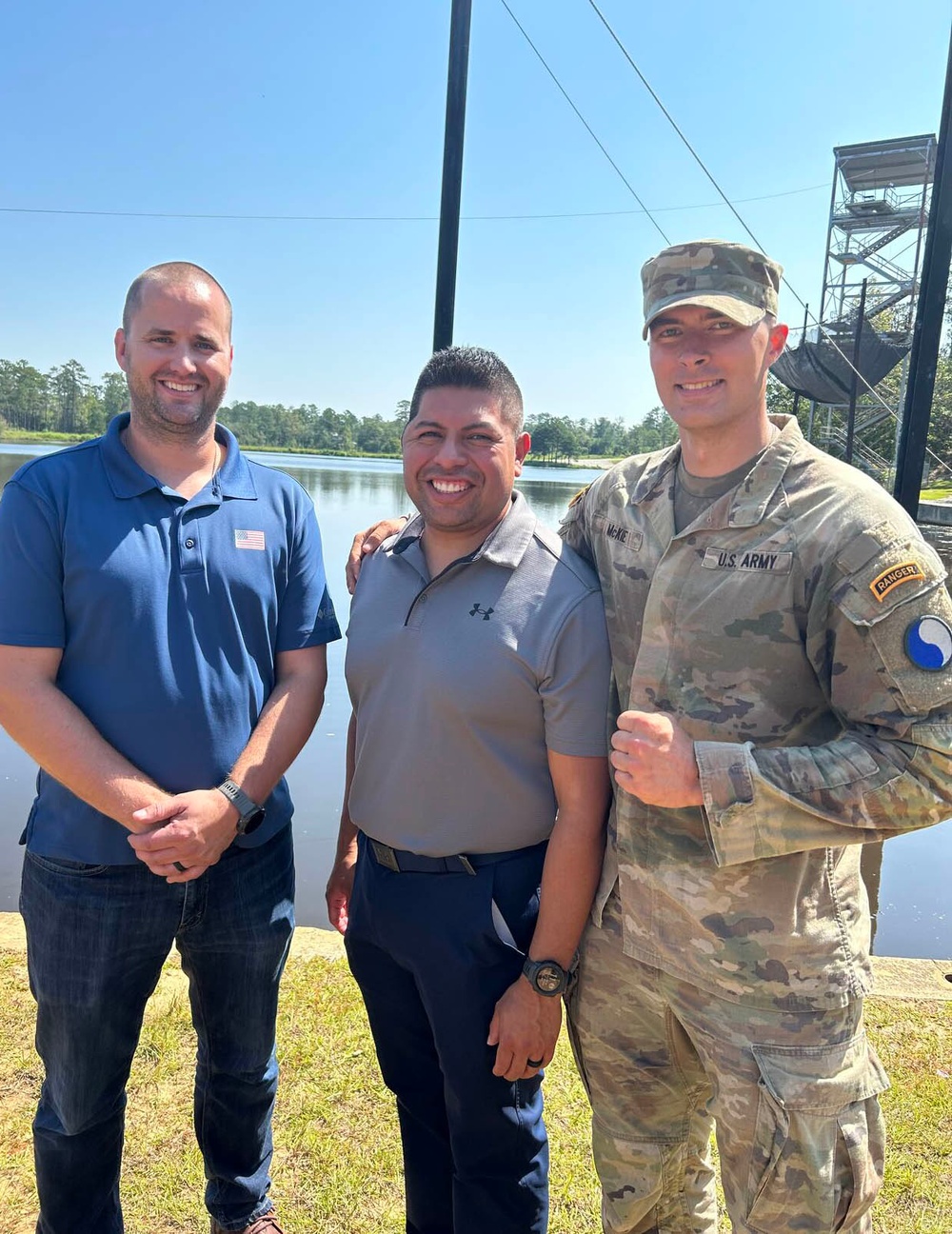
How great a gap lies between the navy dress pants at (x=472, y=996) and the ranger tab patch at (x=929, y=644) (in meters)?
0.96

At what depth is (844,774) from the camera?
1.66m

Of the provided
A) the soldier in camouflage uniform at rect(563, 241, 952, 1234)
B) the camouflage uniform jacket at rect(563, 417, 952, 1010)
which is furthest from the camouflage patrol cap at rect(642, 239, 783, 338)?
the camouflage uniform jacket at rect(563, 417, 952, 1010)

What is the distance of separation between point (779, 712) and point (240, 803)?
52.5 inches

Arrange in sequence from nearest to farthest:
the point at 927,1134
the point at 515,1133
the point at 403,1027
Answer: the point at 515,1133 < the point at 403,1027 < the point at 927,1134

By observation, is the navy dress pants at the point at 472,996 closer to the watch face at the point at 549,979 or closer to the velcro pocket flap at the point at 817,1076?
the watch face at the point at 549,979

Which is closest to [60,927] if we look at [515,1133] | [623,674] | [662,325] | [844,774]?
[515,1133]

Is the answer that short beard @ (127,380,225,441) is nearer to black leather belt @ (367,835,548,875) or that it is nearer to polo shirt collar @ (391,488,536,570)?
polo shirt collar @ (391,488,536,570)

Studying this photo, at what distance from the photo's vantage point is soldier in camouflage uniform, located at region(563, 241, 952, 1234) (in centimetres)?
167

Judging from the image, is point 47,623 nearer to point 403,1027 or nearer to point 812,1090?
point 403,1027

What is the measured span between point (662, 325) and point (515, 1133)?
76.3 inches

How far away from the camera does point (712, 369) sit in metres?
1.88

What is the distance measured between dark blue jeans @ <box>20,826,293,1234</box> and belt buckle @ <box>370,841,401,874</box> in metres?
0.44

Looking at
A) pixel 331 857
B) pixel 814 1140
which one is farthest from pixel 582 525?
pixel 331 857

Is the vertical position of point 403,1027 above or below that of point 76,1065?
above
